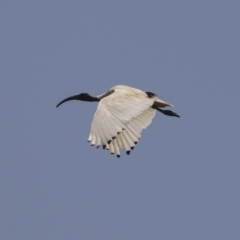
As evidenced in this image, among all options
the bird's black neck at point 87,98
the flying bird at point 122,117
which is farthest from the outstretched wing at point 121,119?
the bird's black neck at point 87,98

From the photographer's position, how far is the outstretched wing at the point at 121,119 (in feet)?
43.3

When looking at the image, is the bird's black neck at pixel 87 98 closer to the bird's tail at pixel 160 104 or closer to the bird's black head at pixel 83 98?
the bird's black head at pixel 83 98

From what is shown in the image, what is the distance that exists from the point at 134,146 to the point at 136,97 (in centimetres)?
74

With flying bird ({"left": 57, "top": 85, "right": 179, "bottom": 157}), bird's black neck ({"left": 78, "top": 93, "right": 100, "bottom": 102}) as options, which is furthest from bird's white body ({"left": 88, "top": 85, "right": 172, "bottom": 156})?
bird's black neck ({"left": 78, "top": 93, "right": 100, "bottom": 102})

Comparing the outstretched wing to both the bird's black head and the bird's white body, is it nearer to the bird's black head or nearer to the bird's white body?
the bird's white body

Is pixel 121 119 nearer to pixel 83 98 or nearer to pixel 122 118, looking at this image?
pixel 122 118

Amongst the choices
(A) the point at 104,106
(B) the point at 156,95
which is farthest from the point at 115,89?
(A) the point at 104,106

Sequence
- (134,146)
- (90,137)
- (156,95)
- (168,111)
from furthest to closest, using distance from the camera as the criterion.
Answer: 1. (168,111)
2. (156,95)
3. (134,146)
4. (90,137)

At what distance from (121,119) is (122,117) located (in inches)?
3.0

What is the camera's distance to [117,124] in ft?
43.6

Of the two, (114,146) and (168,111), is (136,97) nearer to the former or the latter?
(114,146)

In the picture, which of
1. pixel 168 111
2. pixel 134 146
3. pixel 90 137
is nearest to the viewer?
pixel 90 137

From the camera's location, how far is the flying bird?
1320cm

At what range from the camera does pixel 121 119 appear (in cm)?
1341
